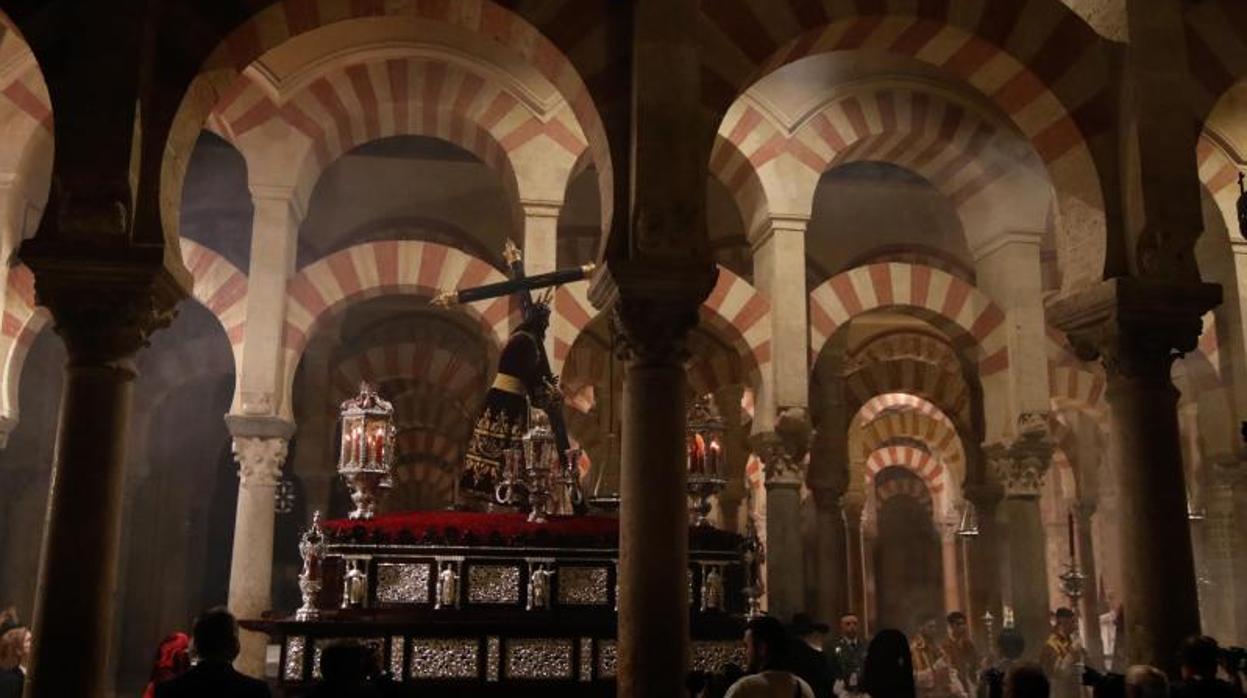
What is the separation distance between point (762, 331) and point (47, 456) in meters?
6.42

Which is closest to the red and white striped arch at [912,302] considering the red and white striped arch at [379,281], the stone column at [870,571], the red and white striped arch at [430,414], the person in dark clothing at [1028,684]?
the red and white striped arch at [379,281]

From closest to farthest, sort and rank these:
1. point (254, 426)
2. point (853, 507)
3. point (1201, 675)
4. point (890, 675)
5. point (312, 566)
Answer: point (1201, 675) < point (890, 675) < point (312, 566) < point (254, 426) < point (853, 507)

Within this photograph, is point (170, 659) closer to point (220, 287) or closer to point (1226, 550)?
point (220, 287)

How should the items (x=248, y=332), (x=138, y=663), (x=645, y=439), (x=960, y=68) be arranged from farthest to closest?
(x=138, y=663) → (x=248, y=332) → (x=960, y=68) → (x=645, y=439)

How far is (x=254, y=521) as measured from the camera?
8.33m

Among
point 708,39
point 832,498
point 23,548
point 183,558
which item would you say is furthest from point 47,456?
point 708,39

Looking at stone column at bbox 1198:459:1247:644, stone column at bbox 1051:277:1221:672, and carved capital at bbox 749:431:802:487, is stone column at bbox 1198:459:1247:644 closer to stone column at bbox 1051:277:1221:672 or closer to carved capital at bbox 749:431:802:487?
carved capital at bbox 749:431:802:487

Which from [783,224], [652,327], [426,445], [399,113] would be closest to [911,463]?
[426,445]

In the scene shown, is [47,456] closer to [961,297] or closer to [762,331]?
[762,331]

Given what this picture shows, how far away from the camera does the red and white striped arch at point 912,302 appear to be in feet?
31.2

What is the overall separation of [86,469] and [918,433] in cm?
1479

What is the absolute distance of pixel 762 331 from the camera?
8.95 meters

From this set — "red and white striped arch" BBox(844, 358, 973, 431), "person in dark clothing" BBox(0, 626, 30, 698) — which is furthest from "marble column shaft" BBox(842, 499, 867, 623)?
"person in dark clothing" BBox(0, 626, 30, 698)

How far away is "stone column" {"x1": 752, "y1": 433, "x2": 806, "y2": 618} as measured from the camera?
8.58 m
